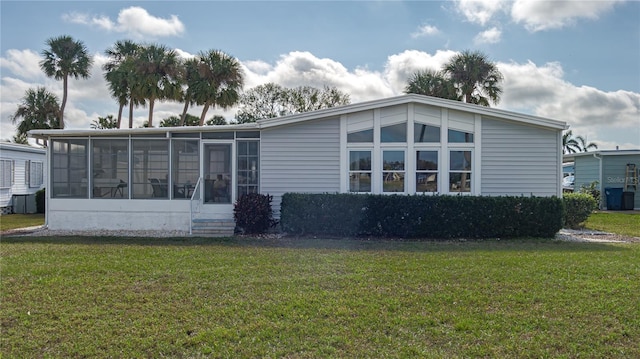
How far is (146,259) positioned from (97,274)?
1.13m

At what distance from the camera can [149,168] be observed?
11.9 m

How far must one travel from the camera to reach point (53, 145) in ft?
39.5

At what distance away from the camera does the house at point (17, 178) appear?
687 inches

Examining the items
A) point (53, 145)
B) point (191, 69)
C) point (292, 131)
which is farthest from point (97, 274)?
point (191, 69)

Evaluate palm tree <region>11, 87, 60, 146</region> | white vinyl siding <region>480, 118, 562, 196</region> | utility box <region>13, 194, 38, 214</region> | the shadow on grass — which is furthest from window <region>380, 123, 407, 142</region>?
palm tree <region>11, 87, 60, 146</region>

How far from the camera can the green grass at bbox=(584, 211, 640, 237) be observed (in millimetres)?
11516

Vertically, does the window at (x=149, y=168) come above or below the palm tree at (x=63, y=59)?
below

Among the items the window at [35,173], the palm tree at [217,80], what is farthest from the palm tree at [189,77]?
the window at [35,173]

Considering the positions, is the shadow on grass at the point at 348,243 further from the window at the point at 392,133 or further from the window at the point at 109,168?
the window at the point at 392,133

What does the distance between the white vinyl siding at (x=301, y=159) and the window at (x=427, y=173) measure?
2043mm

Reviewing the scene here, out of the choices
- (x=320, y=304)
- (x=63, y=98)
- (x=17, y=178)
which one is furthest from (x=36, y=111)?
(x=320, y=304)

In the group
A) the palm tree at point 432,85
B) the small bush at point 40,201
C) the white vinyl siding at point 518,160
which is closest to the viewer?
the white vinyl siding at point 518,160

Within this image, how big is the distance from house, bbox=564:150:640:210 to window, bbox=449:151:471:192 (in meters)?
11.6

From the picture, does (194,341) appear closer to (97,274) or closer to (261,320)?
(261,320)
